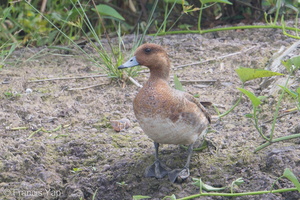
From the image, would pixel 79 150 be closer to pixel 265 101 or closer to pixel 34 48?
pixel 265 101

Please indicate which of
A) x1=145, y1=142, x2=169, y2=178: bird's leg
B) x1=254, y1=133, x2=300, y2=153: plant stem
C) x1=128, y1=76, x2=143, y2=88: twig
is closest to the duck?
x1=145, y1=142, x2=169, y2=178: bird's leg

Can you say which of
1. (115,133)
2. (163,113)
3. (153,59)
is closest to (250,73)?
(163,113)

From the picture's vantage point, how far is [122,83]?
14.9ft

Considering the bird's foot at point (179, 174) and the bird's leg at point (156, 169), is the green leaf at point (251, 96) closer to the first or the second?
the bird's foot at point (179, 174)

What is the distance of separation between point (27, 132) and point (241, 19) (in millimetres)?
3017

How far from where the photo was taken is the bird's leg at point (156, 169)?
3.15 meters

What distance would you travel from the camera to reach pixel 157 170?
10.4 ft

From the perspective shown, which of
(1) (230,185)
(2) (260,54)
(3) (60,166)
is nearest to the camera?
(1) (230,185)

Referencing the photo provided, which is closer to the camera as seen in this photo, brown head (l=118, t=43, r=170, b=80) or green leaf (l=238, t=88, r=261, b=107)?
green leaf (l=238, t=88, r=261, b=107)

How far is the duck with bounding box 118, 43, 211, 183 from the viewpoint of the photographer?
305 centimetres

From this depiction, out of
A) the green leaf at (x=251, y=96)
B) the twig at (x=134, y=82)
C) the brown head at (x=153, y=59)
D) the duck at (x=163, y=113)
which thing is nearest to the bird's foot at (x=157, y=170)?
the duck at (x=163, y=113)

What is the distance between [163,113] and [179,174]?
39cm

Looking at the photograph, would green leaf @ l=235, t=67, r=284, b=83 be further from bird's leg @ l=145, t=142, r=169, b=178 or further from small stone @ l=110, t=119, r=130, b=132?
small stone @ l=110, t=119, r=130, b=132

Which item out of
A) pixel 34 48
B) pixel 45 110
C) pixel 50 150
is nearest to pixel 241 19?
pixel 34 48
